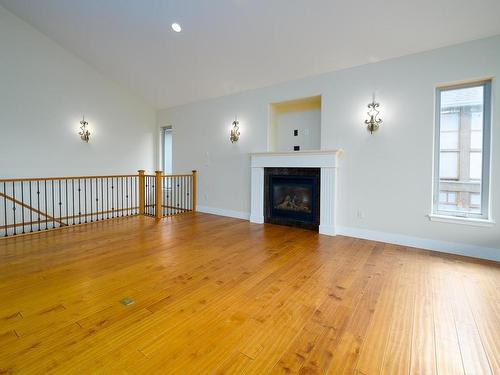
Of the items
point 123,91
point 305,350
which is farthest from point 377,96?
point 123,91

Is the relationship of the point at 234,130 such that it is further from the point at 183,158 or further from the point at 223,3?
the point at 223,3

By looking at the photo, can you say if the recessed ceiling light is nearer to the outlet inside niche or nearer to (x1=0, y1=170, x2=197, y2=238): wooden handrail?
the outlet inside niche

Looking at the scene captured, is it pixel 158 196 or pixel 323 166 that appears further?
pixel 158 196

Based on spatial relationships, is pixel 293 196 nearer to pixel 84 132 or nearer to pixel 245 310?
pixel 245 310

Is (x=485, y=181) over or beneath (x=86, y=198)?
over

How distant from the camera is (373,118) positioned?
14.0 feet

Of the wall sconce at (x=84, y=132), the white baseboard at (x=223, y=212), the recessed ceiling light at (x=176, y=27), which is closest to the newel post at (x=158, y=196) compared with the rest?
the white baseboard at (x=223, y=212)

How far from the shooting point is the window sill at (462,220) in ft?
11.4

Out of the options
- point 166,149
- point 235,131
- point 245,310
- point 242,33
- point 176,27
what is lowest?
point 245,310

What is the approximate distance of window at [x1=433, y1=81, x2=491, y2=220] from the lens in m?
3.56

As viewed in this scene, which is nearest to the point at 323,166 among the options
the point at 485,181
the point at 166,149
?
the point at 485,181

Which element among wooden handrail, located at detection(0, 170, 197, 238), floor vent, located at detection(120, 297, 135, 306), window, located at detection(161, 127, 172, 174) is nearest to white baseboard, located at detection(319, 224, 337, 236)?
floor vent, located at detection(120, 297, 135, 306)

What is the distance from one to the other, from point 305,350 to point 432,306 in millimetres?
1365

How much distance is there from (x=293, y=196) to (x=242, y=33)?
9.98 feet
